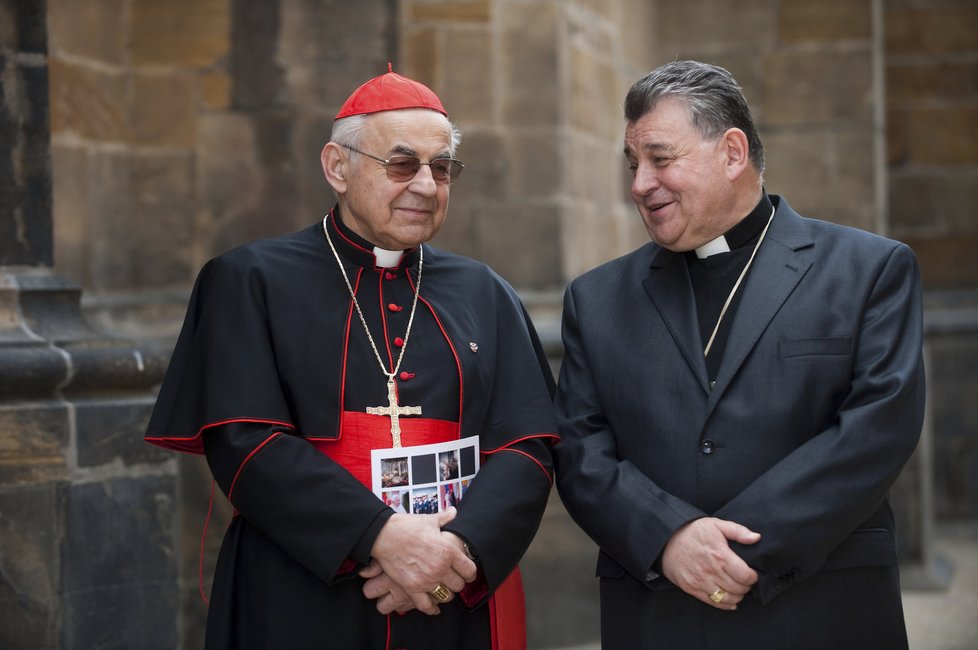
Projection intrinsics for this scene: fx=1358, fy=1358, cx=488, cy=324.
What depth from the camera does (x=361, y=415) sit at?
3.29m

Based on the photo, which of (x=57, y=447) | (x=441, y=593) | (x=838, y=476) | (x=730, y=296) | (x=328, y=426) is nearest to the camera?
(x=838, y=476)

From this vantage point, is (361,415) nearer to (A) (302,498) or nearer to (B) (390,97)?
(A) (302,498)

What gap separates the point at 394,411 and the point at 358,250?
0.47m

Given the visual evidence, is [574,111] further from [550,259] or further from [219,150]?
[219,150]

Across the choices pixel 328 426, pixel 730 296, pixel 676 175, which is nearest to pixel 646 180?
pixel 676 175

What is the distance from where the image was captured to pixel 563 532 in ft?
20.1

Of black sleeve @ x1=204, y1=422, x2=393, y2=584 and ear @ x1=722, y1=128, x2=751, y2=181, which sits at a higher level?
ear @ x1=722, y1=128, x2=751, y2=181

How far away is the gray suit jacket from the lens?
3.03 metres

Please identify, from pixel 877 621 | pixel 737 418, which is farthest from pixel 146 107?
pixel 877 621

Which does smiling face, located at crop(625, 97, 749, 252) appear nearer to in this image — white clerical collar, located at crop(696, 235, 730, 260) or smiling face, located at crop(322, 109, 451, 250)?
white clerical collar, located at crop(696, 235, 730, 260)

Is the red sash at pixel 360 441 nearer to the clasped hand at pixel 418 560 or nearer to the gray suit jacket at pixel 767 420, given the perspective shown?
the clasped hand at pixel 418 560

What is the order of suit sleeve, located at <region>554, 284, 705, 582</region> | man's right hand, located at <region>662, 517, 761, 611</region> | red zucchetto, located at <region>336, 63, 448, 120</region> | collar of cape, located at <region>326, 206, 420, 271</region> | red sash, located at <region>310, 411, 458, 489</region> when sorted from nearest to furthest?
man's right hand, located at <region>662, 517, 761, 611</region> < suit sleeve, located at <region>554, 284, 705, 582</region> < red sash, located at <region>310, 411, 458, 489</region> < red zucchetto, located at <region>336, 63, 448, 120</region> < collar of cape, located at <region>326, 206, 420, 271</region>

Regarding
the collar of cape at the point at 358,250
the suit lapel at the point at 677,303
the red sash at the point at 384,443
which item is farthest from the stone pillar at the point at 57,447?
the suit lapel at the point at 677,303

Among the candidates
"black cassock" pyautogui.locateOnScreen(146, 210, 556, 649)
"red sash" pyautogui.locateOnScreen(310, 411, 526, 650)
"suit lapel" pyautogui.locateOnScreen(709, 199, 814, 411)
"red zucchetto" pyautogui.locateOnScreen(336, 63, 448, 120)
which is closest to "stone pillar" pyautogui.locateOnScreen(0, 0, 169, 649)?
"black cassock" pyautogui.locateOnScreen(146, 210, 556, 649)
